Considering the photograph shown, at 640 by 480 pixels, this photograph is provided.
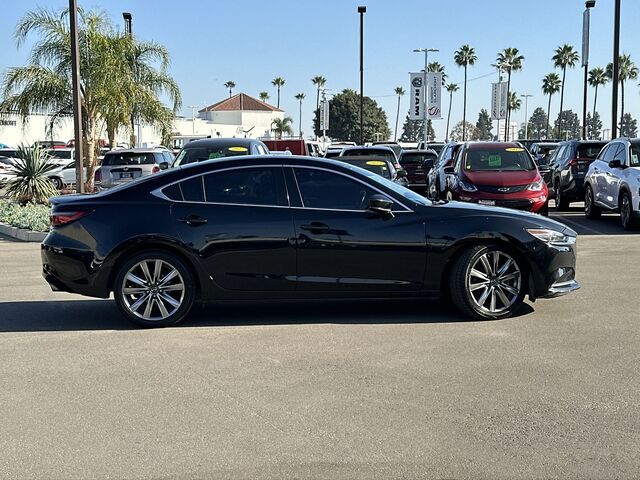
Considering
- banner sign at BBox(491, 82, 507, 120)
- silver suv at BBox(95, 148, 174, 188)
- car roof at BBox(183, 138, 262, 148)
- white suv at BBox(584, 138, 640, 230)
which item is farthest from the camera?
banner sign at BBox(491, 82, 507, 120)

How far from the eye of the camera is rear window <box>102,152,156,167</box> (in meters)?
19.8

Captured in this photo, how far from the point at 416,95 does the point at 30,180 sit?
20.6 m

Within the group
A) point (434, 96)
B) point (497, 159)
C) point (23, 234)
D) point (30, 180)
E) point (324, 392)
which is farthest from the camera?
point (434, 96)

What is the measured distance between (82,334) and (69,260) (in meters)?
0.71

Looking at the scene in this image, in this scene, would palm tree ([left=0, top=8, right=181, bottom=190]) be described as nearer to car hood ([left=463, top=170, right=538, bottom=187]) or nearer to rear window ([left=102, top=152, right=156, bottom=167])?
rear window ([left=102, top=152, right=156, bottom=167])

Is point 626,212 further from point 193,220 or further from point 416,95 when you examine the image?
point 416,95

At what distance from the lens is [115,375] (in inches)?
231

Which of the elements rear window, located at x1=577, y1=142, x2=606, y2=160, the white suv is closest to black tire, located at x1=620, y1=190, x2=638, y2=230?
the white suv

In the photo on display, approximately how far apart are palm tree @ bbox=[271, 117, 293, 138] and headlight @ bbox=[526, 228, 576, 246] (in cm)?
9966

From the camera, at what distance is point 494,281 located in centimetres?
754

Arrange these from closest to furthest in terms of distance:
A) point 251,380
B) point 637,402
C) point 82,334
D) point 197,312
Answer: point 637,402, point 251,380, point 82,334, point 197,312

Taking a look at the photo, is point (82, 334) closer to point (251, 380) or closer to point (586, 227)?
point (251, 380)

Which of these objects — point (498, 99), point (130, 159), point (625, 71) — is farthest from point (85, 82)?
point (625, 71)

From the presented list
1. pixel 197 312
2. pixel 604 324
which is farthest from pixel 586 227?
pixel 197 312
